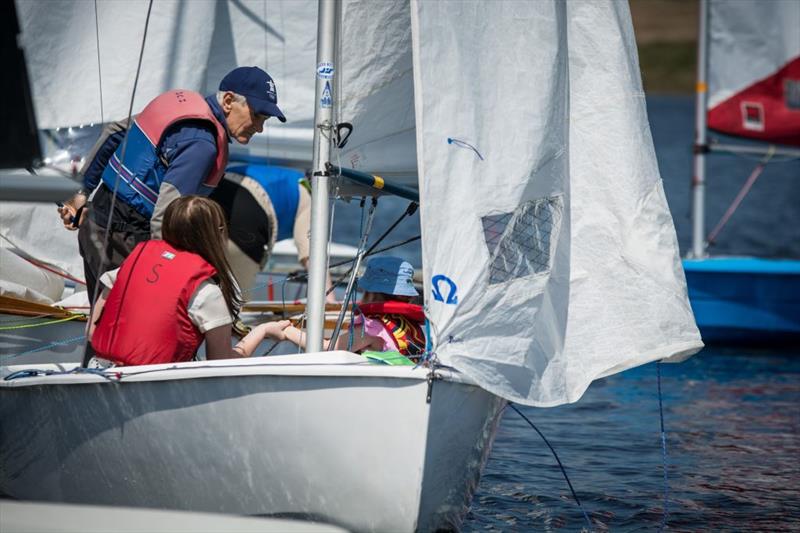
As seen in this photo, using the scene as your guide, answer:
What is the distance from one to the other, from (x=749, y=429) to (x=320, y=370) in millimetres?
4340

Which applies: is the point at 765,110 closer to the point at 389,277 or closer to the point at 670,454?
the point at 670,454

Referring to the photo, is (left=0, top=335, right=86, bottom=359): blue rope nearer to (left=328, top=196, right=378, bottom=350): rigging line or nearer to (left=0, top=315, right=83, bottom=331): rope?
(left=0, top=315, right=83, bottom=331): rope

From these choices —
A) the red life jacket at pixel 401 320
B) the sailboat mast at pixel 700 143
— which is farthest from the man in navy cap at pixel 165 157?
the sailboat mast at pixel 700 143

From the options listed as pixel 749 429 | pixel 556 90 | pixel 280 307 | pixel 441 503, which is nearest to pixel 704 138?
pixel 749 429

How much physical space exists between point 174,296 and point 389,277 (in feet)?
3.00

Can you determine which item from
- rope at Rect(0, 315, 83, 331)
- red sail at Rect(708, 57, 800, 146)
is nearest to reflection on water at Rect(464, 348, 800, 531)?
rope at Rect(0, 315, 83, 331)

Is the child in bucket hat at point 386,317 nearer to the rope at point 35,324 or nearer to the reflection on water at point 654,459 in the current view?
the reflection on water at point 654,459

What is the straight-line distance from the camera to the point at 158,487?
4.39 m

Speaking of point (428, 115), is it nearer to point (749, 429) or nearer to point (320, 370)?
point (320, 370)

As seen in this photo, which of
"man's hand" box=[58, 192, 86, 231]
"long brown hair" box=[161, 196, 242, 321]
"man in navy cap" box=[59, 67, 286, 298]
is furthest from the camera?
"man's hand" box=[58, 192, 86, 231]

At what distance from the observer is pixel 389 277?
4.92m

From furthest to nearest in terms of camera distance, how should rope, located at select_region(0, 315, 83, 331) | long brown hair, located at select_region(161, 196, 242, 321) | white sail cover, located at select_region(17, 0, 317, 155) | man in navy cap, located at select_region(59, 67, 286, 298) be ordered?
white sail cover, located at select_region(17, 0, 317, 155) < rope, located at select_region(0, 315, 83, 331) < man in navy cap, located at select_region(59, 67, 286, 298) < long brown hair, located at select_region(161, 196, 242, 321)

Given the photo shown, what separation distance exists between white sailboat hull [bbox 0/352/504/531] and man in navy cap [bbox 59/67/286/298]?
74 cm

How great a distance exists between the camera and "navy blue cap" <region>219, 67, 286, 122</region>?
496 centimetres
